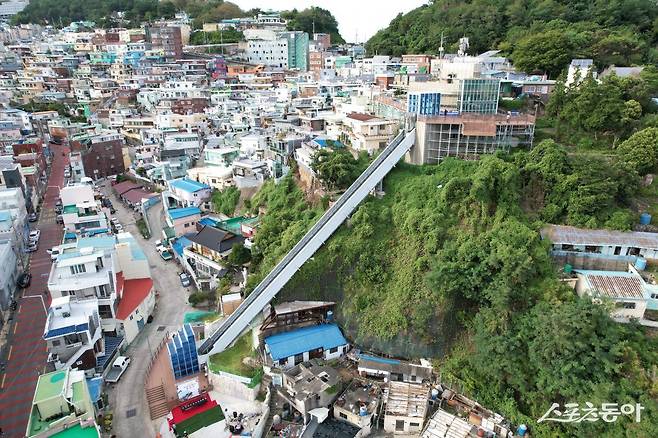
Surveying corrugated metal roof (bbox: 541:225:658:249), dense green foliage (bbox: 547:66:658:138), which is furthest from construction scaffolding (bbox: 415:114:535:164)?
corrugated metal roof (bbox: 541:225:658:249)

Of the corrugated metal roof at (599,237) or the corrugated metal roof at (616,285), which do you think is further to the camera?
the corrugated metal roof at (599,237)

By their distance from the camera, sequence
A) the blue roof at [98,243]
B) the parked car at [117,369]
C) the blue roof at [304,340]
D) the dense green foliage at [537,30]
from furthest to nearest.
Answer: the dense green foliage at [537,30], the blue roof at [98,243], the parked car at [117,369], the blue roof at [304,340]

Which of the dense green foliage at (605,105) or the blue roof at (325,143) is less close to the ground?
the dense green foliage at (605,105)

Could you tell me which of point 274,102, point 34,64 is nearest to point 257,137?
point 274,102

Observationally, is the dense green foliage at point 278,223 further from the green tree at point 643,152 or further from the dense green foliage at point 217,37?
the dense green foliage at point 217,37

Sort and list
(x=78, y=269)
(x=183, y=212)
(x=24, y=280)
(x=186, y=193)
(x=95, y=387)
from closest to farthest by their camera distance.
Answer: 1. (x=95, y=387)
2. (x=78, y=269)
3. (x=24, y=280)
4. (x=183, y=212)
5. (x=186, y=193)

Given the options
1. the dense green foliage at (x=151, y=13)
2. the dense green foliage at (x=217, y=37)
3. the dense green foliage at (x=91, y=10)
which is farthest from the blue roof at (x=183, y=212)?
the dense green foliage at (x=91, y=10)

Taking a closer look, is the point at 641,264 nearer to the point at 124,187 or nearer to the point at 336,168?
the point at 336,168

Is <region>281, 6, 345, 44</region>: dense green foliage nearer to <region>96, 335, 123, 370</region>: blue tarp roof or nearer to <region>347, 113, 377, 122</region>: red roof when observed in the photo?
<region>347, 113, 377, 122</region>: red roof

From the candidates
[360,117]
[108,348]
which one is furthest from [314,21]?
[108,348]
